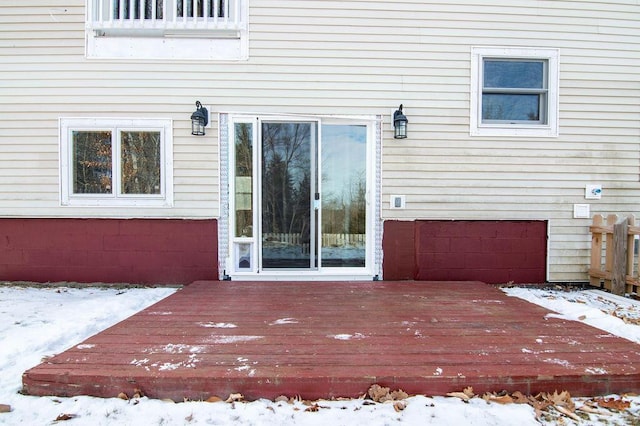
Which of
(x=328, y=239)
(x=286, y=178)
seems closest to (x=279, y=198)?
(x=286, y=178)

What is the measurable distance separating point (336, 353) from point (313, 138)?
10.1 feet

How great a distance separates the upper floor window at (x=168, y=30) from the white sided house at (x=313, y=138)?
0.02 meters

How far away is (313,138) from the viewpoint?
190 inches

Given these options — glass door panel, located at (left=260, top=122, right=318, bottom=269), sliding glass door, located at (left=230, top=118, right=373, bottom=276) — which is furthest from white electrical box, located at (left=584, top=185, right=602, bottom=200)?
glass door panel, located at (left=260, top=122, right=318, bottom=269)

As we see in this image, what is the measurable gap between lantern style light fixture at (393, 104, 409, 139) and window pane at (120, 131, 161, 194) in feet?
10.3

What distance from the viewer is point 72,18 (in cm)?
469

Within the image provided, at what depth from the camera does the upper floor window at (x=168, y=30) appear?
4.67 meters

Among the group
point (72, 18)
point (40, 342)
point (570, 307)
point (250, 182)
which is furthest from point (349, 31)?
point (40, 342)

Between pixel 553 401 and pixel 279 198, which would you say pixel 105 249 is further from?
pixel 553 401

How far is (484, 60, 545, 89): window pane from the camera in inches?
193

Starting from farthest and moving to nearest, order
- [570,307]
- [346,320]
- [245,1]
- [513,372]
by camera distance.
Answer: [245,1], [570,307], [346,320], [513,372]

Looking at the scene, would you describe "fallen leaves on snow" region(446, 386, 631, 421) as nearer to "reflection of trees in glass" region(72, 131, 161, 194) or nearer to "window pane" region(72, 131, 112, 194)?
"reflection of trees in glass" region(72, 131, 161, 194)

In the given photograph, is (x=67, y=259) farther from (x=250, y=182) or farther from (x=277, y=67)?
(x=277, y=67)

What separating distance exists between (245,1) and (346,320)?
4.20 metres
